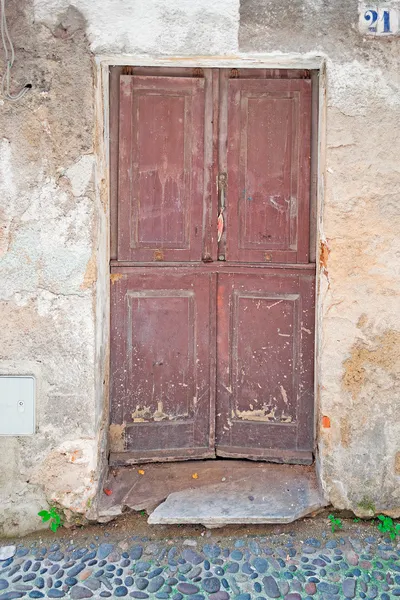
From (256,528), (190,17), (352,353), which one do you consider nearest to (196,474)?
(256,528)

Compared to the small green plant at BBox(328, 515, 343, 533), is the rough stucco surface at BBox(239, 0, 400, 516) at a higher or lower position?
higher

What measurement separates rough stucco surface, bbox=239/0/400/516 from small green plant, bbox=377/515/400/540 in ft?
0.17

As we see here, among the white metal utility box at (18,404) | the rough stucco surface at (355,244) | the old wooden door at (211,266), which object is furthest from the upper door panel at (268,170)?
the white metal utility box at (18,404)

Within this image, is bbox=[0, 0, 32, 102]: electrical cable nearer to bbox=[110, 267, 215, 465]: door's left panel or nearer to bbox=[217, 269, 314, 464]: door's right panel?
bbox=[110, 267, 215, 465]: door's left panel

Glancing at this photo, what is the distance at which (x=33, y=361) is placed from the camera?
282 cm

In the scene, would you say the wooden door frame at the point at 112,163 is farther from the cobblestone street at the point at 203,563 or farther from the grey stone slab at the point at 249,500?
the cobblestone street at the point at 203,563

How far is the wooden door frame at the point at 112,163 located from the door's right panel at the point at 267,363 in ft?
0.32

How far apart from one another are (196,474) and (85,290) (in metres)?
1.17

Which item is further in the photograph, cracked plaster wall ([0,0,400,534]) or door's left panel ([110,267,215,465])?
door's left panel ([110,267,215,465])

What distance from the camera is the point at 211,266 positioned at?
10.5 ft

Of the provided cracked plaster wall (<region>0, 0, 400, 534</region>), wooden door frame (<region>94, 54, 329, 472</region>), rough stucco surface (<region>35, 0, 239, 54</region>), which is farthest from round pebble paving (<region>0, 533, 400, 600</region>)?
rough stucco surface (<region>35, 0, 239, 54</region>)

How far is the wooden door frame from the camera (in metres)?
2.81

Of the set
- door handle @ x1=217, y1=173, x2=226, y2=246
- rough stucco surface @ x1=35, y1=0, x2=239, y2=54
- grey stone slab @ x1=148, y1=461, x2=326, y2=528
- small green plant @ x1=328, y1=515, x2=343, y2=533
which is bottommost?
small green plant @ x1=328, y1=515, x2=343, y2=533

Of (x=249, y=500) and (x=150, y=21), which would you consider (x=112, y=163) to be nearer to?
(x=150, y=21)
